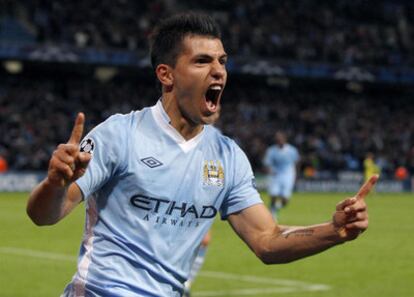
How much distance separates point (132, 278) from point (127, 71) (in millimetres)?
40189

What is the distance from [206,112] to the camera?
4.72 metres

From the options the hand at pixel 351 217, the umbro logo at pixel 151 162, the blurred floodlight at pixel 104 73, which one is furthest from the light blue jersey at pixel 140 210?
the blurred floodlight at pixel 104 73

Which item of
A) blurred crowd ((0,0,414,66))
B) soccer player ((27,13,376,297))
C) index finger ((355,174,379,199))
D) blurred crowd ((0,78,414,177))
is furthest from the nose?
blurred crowd ((0,0,414,66))

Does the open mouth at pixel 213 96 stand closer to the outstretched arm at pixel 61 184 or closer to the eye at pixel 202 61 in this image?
the eye at pixel 202 61

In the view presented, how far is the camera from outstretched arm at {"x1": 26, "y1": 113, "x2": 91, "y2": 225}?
3957mm

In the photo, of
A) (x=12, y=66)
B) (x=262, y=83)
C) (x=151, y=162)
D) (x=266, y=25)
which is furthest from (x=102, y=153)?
(x=262, y=83)

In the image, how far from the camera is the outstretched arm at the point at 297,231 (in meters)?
4.48

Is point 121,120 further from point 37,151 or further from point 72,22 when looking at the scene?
point 72,22

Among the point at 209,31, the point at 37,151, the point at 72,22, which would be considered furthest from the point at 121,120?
the point at 72,22

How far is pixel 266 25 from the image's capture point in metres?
48.1

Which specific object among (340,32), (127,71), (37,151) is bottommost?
(37,151)

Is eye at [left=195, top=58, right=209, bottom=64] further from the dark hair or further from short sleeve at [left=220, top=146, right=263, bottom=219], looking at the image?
short sleeve at [left=220, top=146, right=263, bottom=219]

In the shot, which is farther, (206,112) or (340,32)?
(340,32)

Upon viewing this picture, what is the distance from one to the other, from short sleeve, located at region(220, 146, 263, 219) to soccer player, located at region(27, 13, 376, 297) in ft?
0.09
